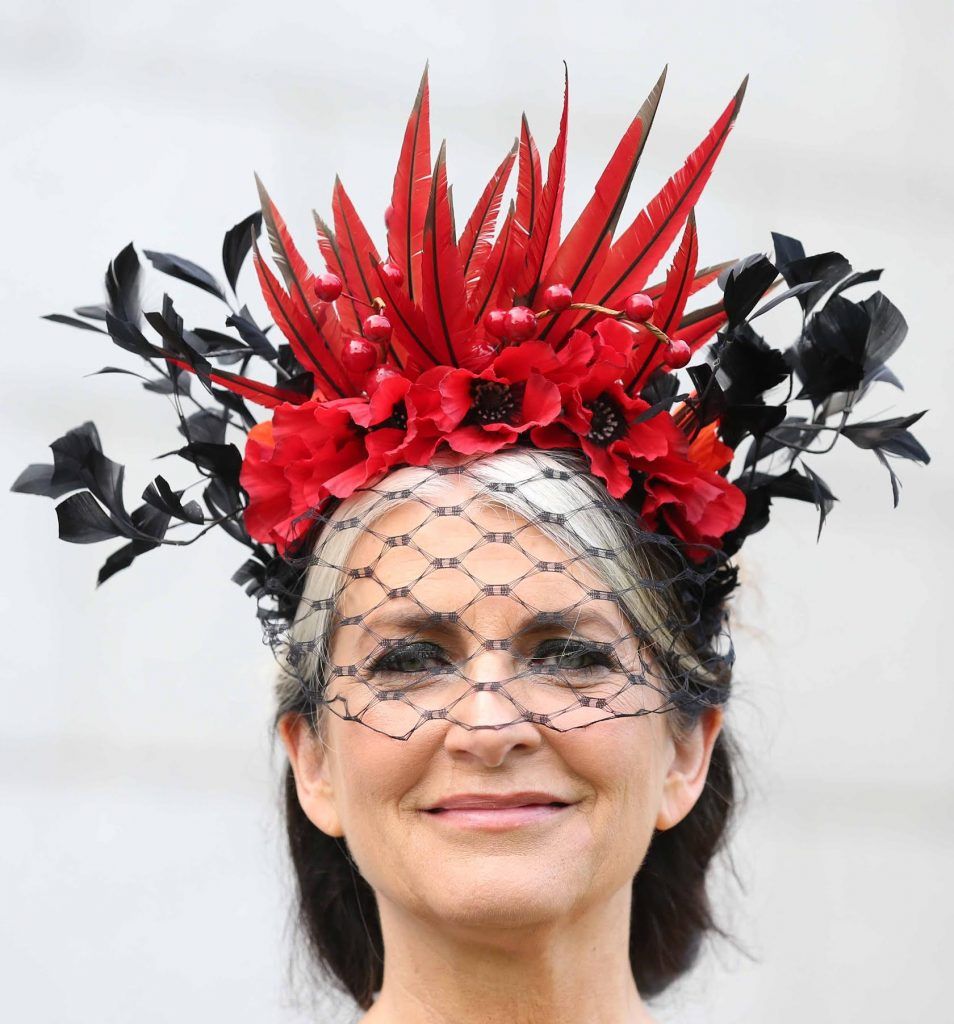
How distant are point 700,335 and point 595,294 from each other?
0.52ft

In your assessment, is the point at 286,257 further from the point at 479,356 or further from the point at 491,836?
the point at 491,836

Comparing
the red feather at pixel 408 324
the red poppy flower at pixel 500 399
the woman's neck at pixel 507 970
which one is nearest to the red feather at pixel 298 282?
the red feather at pixel 408 324

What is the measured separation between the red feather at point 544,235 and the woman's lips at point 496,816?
2.11ft

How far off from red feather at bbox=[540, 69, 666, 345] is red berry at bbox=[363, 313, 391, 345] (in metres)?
0.20

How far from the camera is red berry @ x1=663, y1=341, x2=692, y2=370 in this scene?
2029mm

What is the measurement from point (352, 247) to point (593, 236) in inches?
12.7

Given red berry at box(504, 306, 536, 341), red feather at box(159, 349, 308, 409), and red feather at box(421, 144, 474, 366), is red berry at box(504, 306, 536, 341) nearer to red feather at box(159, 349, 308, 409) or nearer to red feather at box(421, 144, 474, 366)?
red feather at box(421, 144, 474, 366)

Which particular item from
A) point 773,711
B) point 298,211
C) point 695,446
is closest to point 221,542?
point 298,211

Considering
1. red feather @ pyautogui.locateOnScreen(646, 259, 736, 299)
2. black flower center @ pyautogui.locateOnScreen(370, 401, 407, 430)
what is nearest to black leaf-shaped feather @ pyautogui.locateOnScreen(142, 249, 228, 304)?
black flower center @ pyautogui.locateOnScreen(370, 401, 407, 430)

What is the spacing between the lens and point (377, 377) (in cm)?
202

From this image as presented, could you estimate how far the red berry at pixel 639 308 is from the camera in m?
2.00

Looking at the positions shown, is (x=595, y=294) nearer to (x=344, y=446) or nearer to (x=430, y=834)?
(x=344, y=446)

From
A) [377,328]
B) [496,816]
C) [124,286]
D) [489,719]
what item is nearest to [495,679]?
[489,719]

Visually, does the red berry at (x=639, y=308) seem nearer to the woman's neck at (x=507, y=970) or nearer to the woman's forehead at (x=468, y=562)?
the woman's forehead at (x=468, y=562)
